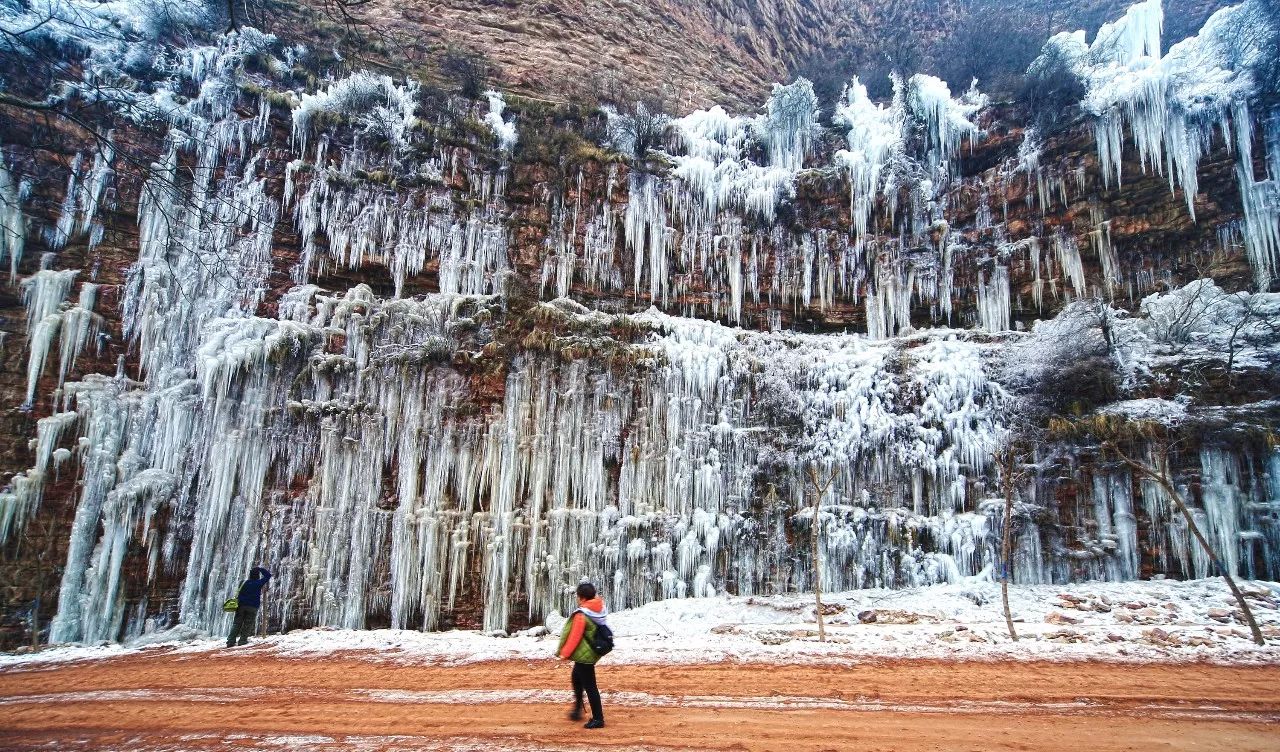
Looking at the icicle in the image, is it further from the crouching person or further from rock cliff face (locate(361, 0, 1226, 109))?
the crouching person

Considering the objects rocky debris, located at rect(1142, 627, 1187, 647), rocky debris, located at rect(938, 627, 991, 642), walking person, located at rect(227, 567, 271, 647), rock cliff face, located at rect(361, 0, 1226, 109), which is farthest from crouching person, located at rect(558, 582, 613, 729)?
rock cliff face, located at rect(361, 0, 1226, 109)

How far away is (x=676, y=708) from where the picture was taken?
5988 millimetres

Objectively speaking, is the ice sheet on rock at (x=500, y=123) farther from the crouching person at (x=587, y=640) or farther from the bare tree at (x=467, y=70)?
the crouching person at (x=587, y=640)

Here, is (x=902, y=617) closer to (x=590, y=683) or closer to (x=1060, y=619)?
(x=1060, y=619)

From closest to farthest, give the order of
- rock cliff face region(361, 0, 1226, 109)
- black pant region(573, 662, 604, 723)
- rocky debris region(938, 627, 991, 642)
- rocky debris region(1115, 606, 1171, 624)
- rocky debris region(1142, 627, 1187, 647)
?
black pant region(573, 662, 604, 723) → rocky debris region(1142, 627, 1187, 647) → rocky debris region(938, 627, 991, 642) → rocky debris region(1115, 606, 1171, 624) → rock cliff face region(361, 0, 1226, 109)

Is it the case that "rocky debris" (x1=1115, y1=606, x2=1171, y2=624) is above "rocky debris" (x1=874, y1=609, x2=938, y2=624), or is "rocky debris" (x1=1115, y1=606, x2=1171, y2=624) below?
above

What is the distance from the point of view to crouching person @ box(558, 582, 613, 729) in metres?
4.94

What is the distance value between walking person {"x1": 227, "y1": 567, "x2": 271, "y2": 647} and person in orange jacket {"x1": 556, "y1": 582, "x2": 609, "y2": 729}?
23.7 ft

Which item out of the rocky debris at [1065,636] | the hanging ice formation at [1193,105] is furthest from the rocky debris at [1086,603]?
the hanging ice formation at [1193,105]

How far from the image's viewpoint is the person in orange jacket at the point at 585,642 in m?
4.94

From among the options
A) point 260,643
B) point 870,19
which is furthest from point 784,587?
point 870,19

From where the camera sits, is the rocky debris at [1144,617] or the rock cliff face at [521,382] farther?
the rock cliff face at [521,382]

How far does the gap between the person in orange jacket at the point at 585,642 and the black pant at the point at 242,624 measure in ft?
24.4

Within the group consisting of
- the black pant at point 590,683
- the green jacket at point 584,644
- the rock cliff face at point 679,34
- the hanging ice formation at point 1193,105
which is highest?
the rock cliff face at point 679,34
